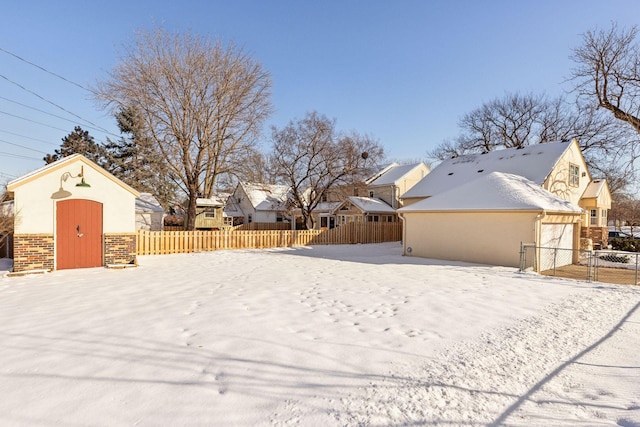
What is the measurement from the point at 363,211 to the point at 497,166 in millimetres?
10405

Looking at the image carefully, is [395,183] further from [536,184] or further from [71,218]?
[71,218]

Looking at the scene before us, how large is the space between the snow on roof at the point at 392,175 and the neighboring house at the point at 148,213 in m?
19.1

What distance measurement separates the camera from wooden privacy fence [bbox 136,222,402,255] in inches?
622

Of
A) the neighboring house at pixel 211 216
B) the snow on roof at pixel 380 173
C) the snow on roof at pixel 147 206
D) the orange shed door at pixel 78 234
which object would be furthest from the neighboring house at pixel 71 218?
the snow on roof at pixel 380 173

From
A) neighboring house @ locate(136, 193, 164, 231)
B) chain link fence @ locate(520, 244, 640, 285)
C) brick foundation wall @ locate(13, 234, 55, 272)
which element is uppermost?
neighboring house @ locate(136, 193, 164, 231)

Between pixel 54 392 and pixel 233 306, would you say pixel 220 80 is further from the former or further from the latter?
pixel 54 392

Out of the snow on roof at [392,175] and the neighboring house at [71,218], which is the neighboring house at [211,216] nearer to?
the snow on roof at [392,175]

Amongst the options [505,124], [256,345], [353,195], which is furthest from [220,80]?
[505,124]

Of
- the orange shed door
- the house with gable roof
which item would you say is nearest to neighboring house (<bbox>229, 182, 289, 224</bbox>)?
the house with gable roof

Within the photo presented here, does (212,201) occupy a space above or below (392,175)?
below

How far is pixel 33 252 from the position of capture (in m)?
10.2

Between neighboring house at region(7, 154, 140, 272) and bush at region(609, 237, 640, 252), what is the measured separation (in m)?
26.1

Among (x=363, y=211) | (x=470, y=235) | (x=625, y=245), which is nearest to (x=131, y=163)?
(x=363, y=211)

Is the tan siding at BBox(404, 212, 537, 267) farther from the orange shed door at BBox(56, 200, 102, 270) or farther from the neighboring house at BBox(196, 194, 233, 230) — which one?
the neighboring house at BBox(196, 194, 233, 230)
